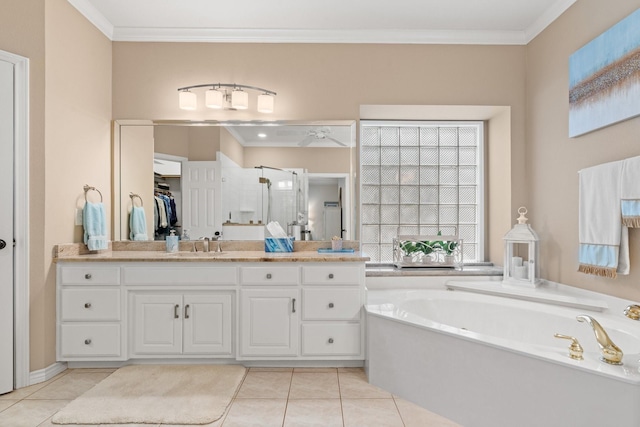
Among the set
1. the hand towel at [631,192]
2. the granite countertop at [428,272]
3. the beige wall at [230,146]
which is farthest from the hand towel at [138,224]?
the hand towel at [631,192]

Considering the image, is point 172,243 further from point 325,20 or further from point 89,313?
point 325,20

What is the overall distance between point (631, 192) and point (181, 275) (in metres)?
2.67

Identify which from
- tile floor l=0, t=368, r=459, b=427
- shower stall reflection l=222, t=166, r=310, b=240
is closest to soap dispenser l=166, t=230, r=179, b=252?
shower stall reflection l=222, t=166, r=310, b=240

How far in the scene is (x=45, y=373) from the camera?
2.46m

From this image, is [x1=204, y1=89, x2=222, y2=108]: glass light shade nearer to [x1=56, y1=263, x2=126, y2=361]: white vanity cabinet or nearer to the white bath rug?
[x1=56, y1=263, x2=126, y2=361]: white vanity cabinet

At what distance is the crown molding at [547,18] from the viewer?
2.67m

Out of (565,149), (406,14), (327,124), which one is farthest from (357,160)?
(565,149)

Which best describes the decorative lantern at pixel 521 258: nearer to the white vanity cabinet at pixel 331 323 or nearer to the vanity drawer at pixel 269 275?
the white vanity cabinet at pixel 331 323

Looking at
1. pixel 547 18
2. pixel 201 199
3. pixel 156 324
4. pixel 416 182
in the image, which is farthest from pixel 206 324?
pixel 547 18

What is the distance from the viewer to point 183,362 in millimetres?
2654

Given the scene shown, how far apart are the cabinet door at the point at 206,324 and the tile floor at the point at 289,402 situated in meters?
0.31

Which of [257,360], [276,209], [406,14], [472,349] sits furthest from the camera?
[276,209]

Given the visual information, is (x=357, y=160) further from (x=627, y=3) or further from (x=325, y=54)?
(x=627, y=3)

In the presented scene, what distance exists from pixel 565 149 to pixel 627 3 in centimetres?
89
